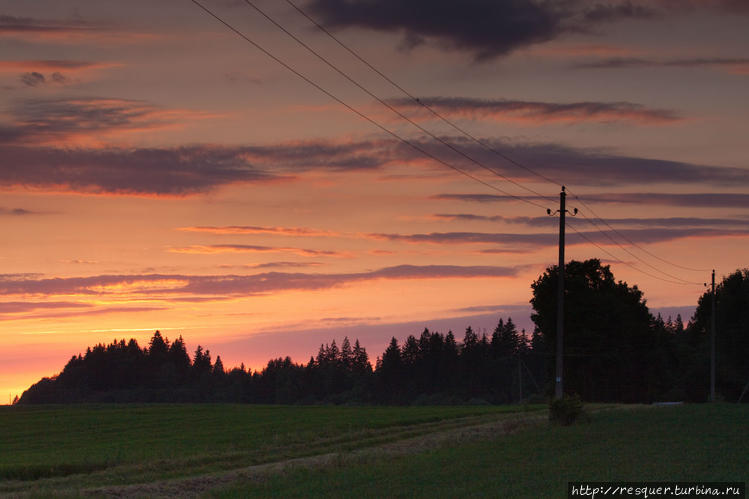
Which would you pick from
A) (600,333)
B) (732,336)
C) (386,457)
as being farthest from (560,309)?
(732,336)

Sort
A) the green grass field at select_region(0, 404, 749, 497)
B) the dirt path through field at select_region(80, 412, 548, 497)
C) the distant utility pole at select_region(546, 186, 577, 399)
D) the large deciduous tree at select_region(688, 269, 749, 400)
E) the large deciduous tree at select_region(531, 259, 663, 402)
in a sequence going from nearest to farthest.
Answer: the green grass field at select_region(0, 404, 749, 497), the dirt path through field at select_region(80, 412, 548, 497), the distant utility pole at select_region(546, 186, 577, 399), the large deciduous tree at select_region(531, 259, 663, 402), the large deciduous tree at select_region(688, 269, 749, 400)

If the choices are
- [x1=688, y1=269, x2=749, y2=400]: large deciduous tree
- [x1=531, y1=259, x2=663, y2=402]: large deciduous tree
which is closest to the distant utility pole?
[x1=531, y1=259, x2=663, y2=402]: large deciduous tree

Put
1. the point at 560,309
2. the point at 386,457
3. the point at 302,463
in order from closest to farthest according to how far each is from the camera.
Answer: the point at 386,457, the point at 302,463, the point at 560,309

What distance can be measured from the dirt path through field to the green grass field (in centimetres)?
8

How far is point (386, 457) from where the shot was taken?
39.6m

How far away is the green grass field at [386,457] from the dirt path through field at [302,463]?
82 mm

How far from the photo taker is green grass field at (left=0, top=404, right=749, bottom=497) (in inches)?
1109

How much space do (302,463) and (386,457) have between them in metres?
3.70

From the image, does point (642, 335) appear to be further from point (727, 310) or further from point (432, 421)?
point (432, 421)

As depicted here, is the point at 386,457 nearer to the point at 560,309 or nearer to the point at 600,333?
the point at 560,309

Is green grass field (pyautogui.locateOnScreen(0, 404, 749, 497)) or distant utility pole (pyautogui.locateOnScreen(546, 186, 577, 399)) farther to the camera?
distant utility pole (pyautogui.locateOnScreen(546, 186, 577, 399))

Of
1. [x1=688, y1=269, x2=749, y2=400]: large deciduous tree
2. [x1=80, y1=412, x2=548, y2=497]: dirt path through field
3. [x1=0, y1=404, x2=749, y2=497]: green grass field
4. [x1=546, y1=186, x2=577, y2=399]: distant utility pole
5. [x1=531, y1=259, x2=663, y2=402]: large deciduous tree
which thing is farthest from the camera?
[x1=688, y1=269, x2=749, y2=400]: large deciduous tree

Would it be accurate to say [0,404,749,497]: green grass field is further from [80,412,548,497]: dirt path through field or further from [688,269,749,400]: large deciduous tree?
[688,269,749,400]: large deciduous tree

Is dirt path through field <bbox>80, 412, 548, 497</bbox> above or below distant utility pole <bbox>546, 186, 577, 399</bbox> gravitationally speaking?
below
